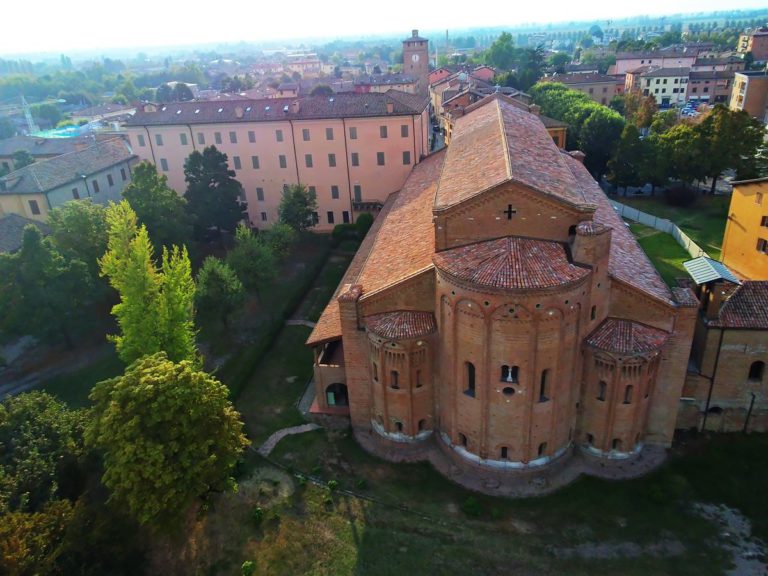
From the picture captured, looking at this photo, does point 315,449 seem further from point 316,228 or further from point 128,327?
point 316,228

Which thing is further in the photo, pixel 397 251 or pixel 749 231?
pixel 749 231

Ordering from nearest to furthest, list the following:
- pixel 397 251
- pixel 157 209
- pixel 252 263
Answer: pixel 397 251
pixel 252 263
pixel 157 209

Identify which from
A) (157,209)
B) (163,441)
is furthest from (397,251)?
(157,209)

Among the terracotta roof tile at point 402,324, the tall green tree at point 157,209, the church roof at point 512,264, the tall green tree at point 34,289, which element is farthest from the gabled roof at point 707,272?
the tall green tree at point 34,289

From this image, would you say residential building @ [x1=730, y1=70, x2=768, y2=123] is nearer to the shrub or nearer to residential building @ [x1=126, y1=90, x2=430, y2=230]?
the shrub

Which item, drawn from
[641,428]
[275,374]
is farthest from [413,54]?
[641,428]

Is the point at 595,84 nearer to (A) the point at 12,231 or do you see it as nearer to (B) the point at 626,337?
(B) the point at 626,337
